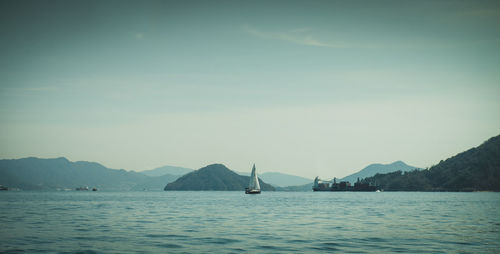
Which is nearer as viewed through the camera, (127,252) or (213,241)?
(127,252)

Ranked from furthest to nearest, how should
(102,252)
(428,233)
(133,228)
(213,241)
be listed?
(133,228), (428,233), (213,241), (102,252)

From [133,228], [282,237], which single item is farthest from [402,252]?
[133,228]

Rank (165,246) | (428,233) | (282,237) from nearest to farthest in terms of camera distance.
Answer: (165,246) → (282,237) → (428,233)

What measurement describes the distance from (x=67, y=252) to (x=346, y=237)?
85.2ft

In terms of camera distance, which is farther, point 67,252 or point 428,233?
point 428,233

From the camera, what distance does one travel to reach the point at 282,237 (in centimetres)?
3972

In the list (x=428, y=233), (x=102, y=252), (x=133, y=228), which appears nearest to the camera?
(x=102, y=252)

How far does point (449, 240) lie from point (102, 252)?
3138 centimetres

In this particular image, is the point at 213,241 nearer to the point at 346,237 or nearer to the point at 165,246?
the point at 165,246

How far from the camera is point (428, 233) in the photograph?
4256 cm

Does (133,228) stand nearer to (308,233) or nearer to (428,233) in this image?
(308,233)

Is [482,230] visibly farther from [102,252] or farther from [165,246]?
[102,252]

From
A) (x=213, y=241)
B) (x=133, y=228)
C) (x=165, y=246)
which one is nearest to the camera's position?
(x=165, y=246)

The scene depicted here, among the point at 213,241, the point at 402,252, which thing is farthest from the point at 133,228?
the point at 402,252
